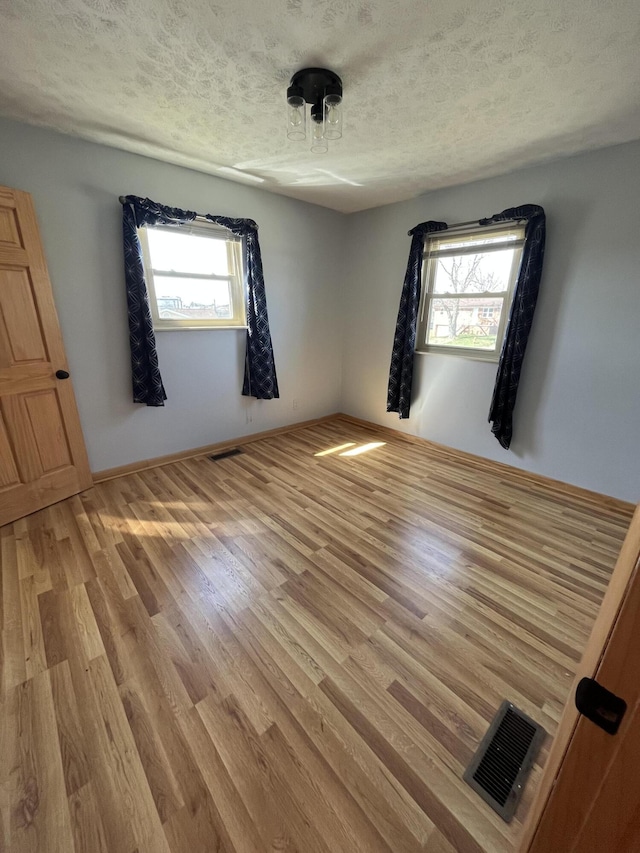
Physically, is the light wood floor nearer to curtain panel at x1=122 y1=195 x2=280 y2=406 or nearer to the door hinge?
the door hinge

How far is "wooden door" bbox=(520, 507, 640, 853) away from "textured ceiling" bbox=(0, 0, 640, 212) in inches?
76.7

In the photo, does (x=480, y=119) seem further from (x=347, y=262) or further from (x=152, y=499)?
(x=152, y=499)

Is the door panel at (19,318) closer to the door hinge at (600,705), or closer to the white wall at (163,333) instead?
the white wall at (163,333)

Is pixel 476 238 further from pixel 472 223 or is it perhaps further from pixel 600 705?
pixel 600 705

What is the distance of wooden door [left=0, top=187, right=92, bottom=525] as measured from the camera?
2090mm

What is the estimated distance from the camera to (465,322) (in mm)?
3201

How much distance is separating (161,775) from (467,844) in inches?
36.7

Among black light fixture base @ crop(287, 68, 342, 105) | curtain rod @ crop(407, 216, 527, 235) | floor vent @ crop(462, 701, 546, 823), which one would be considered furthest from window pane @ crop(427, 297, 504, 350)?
floor vent @ crop(462, 701, 546, 823)

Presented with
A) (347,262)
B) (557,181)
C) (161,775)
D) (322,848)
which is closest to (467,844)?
(322,848)

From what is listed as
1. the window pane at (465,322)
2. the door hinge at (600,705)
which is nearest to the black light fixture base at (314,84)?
the window pane at (465,322)

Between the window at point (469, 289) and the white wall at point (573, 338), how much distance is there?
161 mm

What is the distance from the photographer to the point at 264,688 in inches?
51.7

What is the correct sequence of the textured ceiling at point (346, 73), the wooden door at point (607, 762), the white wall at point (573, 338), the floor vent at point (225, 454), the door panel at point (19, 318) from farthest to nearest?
the floor vent at point (225, 454) < the white wall at point (573, 338) < the door panel at point (19, 318) < the textured ceiling at point (346, 73) < the wooden door at point (607, 762)

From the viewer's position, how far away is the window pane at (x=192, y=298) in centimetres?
292
